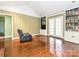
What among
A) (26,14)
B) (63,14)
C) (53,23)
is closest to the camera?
(26,14)

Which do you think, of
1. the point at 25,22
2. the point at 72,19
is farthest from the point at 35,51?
the point at 72,19

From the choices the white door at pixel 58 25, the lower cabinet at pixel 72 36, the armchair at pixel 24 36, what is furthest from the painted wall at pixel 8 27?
the lower cabinet at pixel 72 36

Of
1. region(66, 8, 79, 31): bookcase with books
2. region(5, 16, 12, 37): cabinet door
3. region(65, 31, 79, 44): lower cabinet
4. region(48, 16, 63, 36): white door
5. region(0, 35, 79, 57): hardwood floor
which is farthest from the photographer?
region(48, 16, 63, 36): white door

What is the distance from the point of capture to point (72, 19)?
22.6 feet

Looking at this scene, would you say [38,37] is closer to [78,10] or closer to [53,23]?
[53,23]

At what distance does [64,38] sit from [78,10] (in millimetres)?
2091

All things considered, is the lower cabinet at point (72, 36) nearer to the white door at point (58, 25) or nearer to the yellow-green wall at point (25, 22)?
the white door at point (58, 25)

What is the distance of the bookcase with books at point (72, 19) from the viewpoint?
21.3 ft

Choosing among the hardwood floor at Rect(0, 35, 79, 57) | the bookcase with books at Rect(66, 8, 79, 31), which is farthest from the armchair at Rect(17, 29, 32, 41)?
the bookcase with books at Rect(66, 8, 79, 31)

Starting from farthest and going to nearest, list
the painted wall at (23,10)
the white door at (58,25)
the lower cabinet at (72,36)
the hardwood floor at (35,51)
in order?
the white door at (58,25)
the lower cabinet at (72,36)
the painted wall at (23,10)
the hardwood floor at (35,51)

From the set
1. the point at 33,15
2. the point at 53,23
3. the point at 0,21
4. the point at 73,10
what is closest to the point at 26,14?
the point at 33,15

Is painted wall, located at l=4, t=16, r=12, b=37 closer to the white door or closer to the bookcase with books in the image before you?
the white door

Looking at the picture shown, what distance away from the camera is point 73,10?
6.75 meters

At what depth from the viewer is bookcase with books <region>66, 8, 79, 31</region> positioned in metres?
6.50
